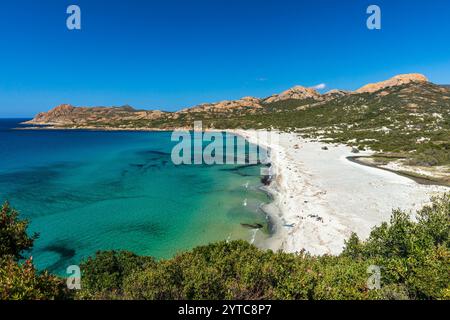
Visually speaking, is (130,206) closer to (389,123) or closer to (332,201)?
(332,201)

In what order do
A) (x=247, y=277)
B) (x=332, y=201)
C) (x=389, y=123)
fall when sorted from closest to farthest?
(x=247, y=277) → (x=332, y=201) → (x=389, y=123)

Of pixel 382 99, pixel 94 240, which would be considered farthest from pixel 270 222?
pixel 382 99

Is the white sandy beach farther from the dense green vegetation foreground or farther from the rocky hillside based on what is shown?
the rocky hillside

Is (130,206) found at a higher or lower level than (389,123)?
lower

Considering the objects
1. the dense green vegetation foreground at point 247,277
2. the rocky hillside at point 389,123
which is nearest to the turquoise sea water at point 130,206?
the dense green vegetation foreground at point 247,277

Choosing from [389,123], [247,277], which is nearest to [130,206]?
[247,277]

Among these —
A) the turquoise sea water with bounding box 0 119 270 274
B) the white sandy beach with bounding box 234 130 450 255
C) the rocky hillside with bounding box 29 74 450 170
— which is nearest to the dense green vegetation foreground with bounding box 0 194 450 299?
the white sandy beach with bounding box 234 130 450 255
